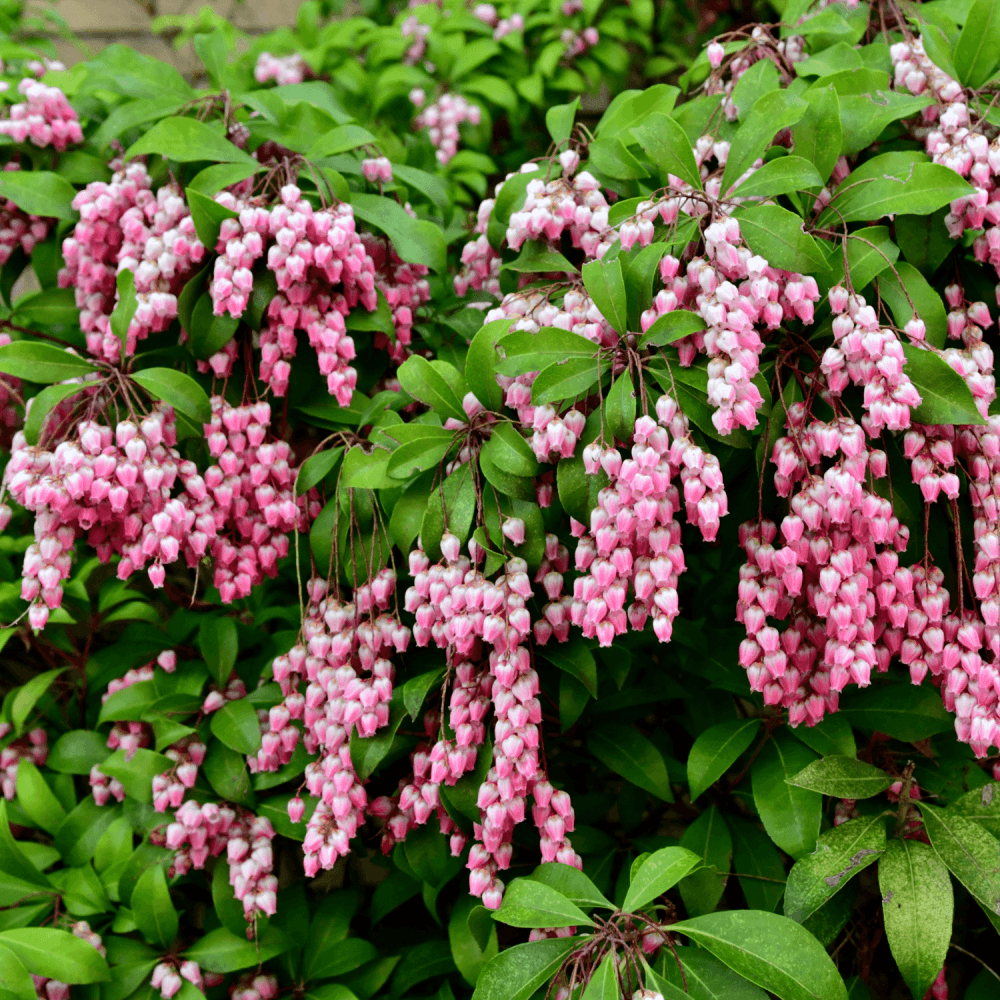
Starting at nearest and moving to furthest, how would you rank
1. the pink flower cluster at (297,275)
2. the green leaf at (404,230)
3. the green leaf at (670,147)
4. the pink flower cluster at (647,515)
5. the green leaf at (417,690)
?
the pink flower cluster at (647,515), the green leaf at (670,147), the green leaf at (417,690), the pink flower cluster at (297,275), the green leaf at (404,230)

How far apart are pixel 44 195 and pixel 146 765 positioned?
1.33m

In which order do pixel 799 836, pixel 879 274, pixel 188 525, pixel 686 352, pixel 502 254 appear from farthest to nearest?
pixel 502 254
pixel 188 525
pixel 799 836
pixel 879 274
pixel 686 352

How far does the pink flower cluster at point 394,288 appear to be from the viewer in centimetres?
205

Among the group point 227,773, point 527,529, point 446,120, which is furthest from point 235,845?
point 446,120

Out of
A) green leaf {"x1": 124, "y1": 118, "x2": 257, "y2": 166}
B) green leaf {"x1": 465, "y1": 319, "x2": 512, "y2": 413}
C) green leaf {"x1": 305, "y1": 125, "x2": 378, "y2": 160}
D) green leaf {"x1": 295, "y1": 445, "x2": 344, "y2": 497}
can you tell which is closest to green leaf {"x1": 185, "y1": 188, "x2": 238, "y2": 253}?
green leaf {"x1": 124, "y1": 118, "x2": 257, "y2": 166}

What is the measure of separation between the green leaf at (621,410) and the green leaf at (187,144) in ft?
3.20

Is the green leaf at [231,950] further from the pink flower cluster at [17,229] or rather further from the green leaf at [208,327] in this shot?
the pink flower cluster at [17,229]

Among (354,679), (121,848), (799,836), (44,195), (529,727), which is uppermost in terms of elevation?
(44,195)

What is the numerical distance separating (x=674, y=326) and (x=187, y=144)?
112 cm

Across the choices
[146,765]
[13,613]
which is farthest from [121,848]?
[13,613]

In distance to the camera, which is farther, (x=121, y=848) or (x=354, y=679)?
(x=121, y=848)

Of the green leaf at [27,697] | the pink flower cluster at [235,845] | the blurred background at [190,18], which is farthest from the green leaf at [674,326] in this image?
the blurred background at [190,18]

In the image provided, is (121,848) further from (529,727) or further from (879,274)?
(879,274)

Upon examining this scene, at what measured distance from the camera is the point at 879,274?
1540 mm
